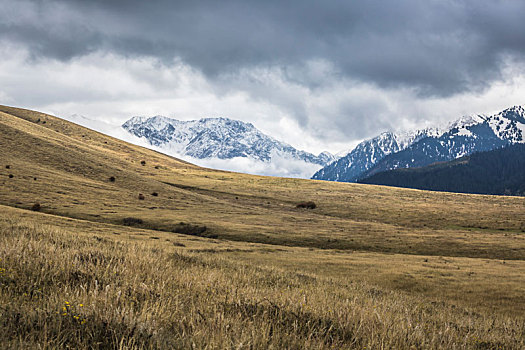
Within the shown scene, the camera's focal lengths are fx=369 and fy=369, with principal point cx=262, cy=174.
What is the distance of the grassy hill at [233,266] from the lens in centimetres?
521

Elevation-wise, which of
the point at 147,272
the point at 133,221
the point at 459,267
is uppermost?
the point at 147,272

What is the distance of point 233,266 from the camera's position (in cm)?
1523

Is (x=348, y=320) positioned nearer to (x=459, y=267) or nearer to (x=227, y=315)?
(x=227, y=315)

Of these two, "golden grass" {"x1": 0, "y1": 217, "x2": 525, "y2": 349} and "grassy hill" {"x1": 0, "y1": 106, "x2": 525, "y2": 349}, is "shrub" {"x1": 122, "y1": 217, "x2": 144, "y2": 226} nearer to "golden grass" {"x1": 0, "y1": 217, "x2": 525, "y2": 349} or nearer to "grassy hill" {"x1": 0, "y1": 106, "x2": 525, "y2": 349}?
"grassy hill" {"x1": 0, "y1": 106, "x2": 525, "y2": 349}

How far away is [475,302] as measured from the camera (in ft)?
65.5

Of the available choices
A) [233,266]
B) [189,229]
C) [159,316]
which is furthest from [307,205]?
[159,316]

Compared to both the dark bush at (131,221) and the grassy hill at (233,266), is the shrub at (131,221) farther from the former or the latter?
the grassy hill at (233,266)

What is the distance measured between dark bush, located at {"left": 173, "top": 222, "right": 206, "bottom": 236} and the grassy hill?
25 centimetres

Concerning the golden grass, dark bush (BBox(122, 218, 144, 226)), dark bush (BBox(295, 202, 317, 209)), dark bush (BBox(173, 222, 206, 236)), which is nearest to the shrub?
dark bush (BBox(122, 218, 144, 226))

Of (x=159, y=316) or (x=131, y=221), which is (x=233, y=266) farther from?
(x=131, y=221)

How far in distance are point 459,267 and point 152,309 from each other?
30562 millimetres

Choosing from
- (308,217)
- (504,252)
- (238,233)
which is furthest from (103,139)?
(504,252)

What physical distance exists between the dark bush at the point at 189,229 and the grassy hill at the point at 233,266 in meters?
0.25

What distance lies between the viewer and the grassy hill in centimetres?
521
